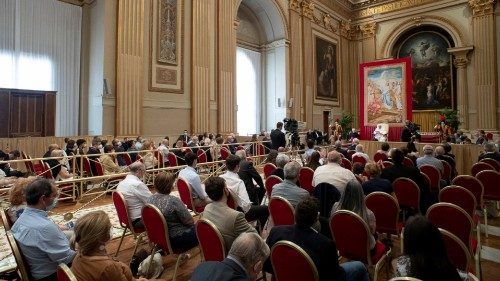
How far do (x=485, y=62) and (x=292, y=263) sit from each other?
18.5m

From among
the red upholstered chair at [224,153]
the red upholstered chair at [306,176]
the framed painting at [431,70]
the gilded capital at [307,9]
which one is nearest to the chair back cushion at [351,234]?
the red upholstered chair at [306,176]

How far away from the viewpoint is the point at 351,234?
8.50ft

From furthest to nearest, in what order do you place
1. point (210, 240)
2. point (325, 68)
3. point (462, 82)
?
point (325, 68), point (462, 82), point (210, 240)

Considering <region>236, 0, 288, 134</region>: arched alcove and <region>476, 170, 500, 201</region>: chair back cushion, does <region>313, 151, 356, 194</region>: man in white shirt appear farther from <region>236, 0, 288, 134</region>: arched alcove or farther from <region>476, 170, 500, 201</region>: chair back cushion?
<region>236, 0, 288, 134</region>: arched alcove

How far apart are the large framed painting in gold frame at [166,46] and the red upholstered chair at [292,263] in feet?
31.8

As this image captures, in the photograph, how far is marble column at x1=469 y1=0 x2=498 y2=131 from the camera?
51.6 ft

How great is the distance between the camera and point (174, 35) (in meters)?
11.4

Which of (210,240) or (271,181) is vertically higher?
(271,181)

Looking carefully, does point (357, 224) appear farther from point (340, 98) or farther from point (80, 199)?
point (340, 98)

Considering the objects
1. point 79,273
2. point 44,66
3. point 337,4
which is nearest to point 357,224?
point 79,273

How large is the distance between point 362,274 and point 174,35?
1078 centimetres

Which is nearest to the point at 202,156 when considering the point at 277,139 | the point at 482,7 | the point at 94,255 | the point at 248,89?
the point at 277,139

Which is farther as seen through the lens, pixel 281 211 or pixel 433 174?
pixel 433 174

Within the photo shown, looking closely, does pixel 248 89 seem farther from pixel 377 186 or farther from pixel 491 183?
pixel 377 186
